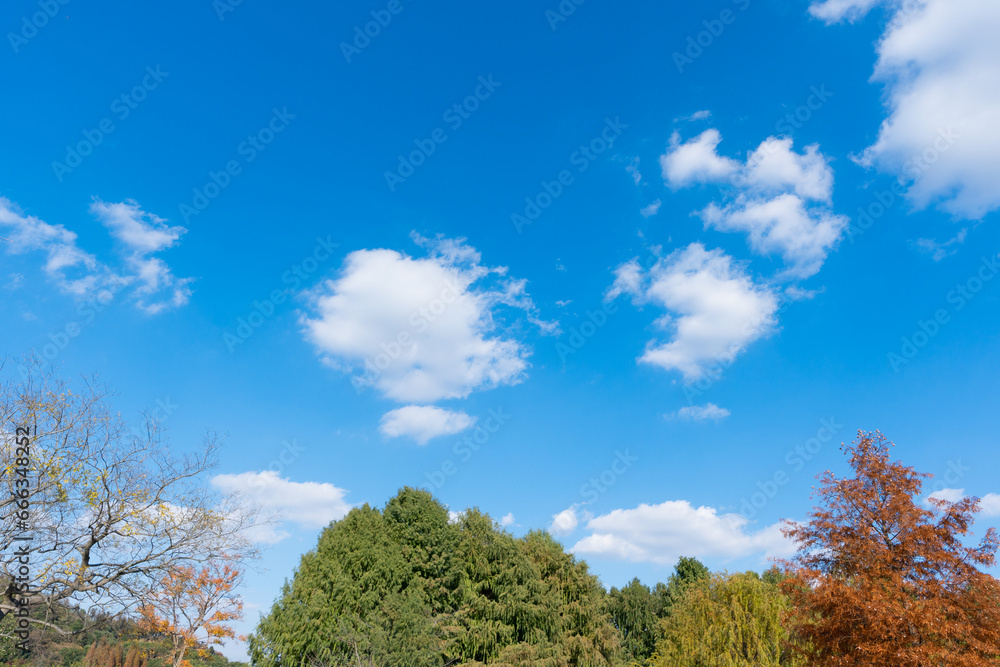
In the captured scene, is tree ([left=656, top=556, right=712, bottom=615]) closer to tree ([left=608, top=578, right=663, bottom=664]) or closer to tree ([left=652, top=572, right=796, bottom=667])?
tree ([left=608, top=578, right=663, bottom=664])

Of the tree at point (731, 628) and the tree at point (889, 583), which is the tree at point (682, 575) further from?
the tree at point (889, 583)

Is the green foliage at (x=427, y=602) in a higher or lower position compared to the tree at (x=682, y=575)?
lower

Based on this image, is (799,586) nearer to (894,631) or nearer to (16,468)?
(894,631)

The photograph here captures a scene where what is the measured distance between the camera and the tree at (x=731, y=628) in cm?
2517

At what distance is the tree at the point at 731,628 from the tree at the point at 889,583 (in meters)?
11.4

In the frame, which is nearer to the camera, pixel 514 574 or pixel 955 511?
pixel 955 511

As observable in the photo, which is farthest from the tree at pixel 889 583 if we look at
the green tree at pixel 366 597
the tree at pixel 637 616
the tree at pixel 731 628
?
the tree at pixel 637 616

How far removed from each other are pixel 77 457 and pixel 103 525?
1610mm

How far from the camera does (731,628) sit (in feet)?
84.6

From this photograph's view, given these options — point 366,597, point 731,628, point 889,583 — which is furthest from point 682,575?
point 889,583

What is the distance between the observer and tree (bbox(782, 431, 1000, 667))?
12.4 metres

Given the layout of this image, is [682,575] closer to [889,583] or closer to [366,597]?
[366,597]

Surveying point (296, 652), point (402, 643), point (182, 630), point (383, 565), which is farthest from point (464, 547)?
point (182, 630)

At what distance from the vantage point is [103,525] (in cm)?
1202
